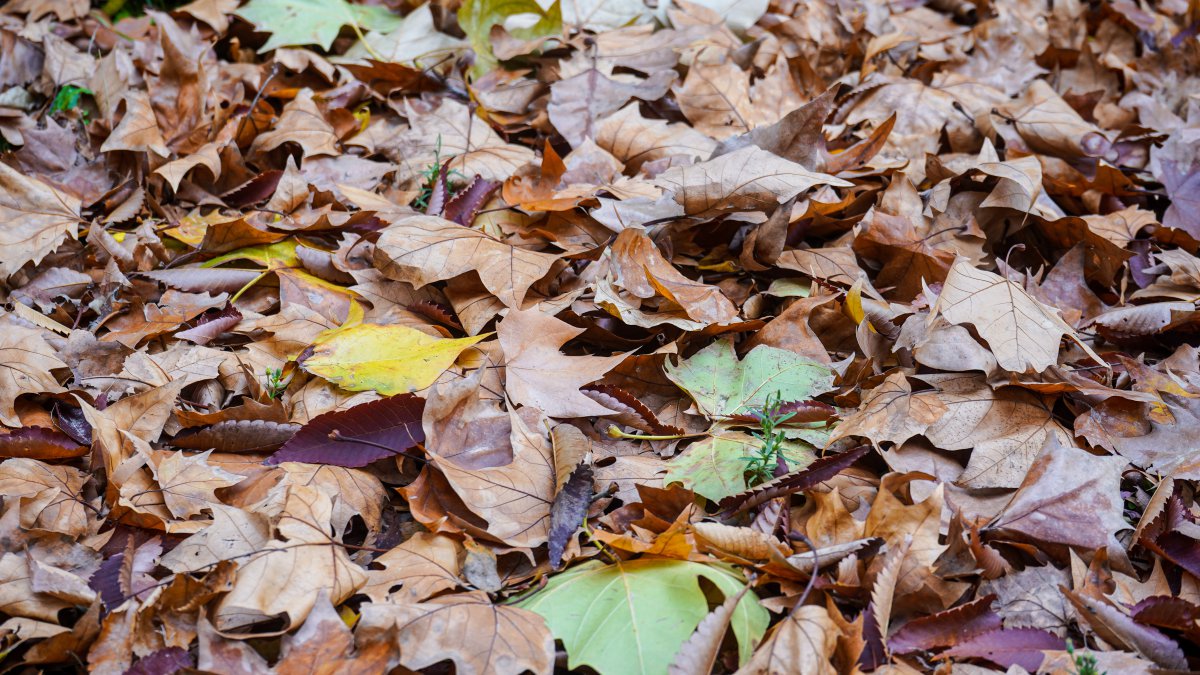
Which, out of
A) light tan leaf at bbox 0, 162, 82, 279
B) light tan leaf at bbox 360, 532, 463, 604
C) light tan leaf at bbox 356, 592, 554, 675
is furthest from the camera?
light tan leaf at bbox 0, 162, 82, 279

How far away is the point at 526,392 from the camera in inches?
69.5

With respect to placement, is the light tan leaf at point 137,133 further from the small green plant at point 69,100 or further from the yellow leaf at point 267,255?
the yellow leaf at point 267,255

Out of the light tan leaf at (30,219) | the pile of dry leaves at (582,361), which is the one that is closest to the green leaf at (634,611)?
the pile of dry leaves at (582,361)

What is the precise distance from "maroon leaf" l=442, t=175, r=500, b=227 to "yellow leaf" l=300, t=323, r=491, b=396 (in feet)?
1.33

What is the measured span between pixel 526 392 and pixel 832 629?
754mm

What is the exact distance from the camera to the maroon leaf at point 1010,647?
4.48 ft

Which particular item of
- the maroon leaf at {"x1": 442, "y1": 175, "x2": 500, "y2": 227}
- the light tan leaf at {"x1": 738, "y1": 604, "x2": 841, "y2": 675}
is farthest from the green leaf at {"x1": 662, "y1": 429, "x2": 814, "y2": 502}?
the maroon leaf at {"x1": 442, "y1": 175, "x2": 500, "y2": 227}

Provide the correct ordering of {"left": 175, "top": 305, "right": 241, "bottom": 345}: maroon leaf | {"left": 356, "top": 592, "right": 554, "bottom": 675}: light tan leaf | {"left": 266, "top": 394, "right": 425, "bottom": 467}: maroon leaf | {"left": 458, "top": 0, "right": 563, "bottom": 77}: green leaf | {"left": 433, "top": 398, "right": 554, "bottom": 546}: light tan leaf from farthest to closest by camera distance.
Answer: {"left": 458, "top": 0, "right": 563, "bottom": 77}: green leaf → {"left": 175, "top": 305, "right": 241, "bottom": 345}: maroon leaf → {"left": 266, "top": 394, "right": 425, "bottom": 467}: maroon leaf → {"left": 433, "top": 398, "right": 554, "bottom": 546}: light tan leaf → {"left": 356, "top": 592, "right": 554, "bottom": 675}: light tan leaf

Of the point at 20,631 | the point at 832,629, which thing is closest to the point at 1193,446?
the point at 832,629

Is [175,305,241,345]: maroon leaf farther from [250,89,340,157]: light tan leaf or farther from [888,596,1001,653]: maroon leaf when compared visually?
[888,596,1001,653]: maroon leaf

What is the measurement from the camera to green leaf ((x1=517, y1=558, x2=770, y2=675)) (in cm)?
134

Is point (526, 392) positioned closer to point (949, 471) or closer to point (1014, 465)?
point (949, 471)

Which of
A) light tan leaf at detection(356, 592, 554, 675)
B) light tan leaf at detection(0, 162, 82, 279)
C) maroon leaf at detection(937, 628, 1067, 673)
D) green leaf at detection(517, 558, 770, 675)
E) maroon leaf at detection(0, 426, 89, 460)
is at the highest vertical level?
light tan leaf at detection(0, 162, 82, 279)

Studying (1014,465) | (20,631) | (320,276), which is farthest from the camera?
(320,276)
